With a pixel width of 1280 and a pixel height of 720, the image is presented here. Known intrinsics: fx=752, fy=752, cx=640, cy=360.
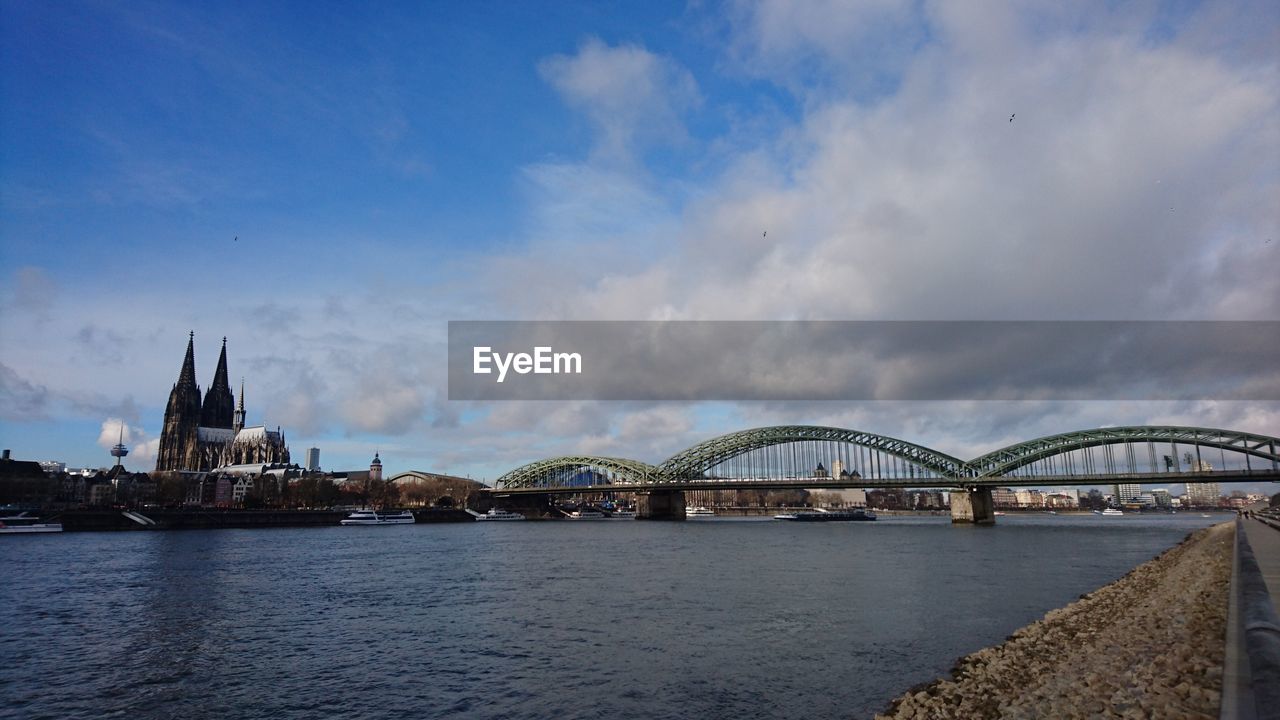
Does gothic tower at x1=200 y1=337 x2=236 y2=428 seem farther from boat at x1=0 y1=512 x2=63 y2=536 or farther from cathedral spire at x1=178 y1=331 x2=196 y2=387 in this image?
boat at x1=0 y1=512 x2=63 y2=536

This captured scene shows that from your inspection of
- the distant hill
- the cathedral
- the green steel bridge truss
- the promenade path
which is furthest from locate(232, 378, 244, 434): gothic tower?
the promenade path

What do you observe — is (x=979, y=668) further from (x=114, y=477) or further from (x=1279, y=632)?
(x=114, y=477)

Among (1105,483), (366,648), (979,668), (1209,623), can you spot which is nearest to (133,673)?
(366,648)

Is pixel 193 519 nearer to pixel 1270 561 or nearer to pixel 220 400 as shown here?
Answer: pixel 1270 561

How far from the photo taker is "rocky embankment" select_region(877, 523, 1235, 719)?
10.6 meters

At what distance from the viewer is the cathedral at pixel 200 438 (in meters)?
176

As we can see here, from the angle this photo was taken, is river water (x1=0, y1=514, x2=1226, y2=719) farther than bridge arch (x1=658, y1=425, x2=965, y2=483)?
No

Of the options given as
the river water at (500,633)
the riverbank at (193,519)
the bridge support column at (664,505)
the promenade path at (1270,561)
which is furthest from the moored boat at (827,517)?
the promenade path at (1270,561)

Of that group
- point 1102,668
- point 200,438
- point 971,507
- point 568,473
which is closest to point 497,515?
point 568,473

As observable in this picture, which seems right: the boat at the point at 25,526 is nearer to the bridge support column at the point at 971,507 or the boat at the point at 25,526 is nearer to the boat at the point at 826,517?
the bridge support column at the point at 971,507

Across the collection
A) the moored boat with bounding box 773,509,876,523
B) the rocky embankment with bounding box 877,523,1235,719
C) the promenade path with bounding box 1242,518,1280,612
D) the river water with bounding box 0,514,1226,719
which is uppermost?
the promenade path with bounding box 1242,518,1280,612

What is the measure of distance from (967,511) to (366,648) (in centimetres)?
9915

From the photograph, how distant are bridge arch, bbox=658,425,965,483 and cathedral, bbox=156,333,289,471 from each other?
4257 inches

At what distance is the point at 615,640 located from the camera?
20.7 metres
